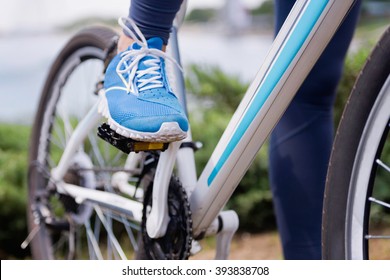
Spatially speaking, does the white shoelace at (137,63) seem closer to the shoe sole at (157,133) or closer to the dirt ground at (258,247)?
→ the shoe sole at (157,133)

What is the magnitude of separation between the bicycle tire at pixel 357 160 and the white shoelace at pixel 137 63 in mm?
339

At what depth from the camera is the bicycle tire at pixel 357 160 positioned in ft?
3.54

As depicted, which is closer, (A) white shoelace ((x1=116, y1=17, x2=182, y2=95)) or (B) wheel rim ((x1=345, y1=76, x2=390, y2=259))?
(B) wheel rim ((x1=345, y1=76, x2=390, y2=259))

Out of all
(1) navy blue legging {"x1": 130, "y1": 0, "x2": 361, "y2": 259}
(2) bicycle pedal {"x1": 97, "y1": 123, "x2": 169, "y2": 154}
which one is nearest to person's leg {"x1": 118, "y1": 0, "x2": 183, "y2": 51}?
(2) bicycle pedal {"x1": 97, "y1": 123, "x2": 169, "y2": 154}

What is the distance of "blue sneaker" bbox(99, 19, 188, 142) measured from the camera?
1.20 metres

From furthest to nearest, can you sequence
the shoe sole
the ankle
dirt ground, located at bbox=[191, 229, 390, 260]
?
dirt ground, located at bbox=[191, 229, 390, 260], the ankle, the shoe sole

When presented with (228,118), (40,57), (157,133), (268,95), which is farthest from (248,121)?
(40,57)

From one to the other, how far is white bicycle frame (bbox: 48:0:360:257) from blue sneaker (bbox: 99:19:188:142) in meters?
0.12

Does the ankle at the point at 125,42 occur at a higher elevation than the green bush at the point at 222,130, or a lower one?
higher

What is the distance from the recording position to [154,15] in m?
Result: 1.26

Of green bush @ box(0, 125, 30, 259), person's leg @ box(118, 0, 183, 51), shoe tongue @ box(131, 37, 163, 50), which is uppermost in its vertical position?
person's leg @ box(118, 0, 183, 51)

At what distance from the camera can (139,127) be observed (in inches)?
47.1

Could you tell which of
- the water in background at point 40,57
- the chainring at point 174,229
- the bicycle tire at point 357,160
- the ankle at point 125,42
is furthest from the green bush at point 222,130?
the bicycle tire at point 357,160

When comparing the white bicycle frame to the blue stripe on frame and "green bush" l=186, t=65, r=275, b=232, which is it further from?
"green bush" l=186, t=65, r=275, b=232
